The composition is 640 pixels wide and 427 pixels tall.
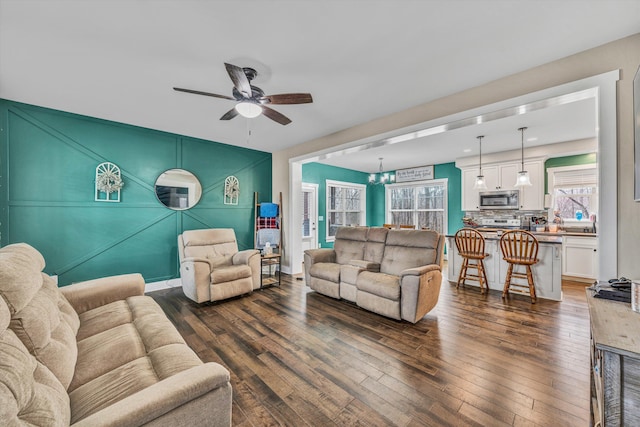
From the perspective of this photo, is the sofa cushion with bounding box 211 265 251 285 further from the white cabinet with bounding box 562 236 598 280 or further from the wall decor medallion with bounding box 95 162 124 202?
the white cabinet with bounding box 562 236 598 280

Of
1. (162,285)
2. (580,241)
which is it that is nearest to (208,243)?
(162,285)

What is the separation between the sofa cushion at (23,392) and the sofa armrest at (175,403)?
98 mm

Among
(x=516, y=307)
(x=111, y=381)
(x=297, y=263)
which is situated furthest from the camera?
(x=297, y=263)

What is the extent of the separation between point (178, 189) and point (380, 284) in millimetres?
3659

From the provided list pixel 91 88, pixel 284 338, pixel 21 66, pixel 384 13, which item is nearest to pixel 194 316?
pixel 284 338

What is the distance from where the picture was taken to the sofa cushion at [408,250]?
3.23m

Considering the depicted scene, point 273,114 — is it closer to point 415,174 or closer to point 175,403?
point 175,403

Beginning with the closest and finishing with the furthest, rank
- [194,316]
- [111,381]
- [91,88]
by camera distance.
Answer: [111,381] < [91,88] < [194,316]

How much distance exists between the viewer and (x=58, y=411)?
82cm

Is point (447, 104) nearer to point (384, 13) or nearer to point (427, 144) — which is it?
point (384, 13)

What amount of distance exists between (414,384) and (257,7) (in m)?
2.85

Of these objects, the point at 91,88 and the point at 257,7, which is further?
the point at 91,88

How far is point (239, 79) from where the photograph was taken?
2.13m

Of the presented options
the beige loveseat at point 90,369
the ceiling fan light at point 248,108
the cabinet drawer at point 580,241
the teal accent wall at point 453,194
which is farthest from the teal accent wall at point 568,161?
the beige loveseat at point 90,369
